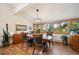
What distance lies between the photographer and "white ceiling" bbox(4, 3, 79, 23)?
6.58 ft

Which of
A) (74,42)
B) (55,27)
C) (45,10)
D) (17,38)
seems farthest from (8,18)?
(74,42)

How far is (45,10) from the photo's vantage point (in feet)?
6.70

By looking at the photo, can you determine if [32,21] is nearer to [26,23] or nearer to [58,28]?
[26,23]

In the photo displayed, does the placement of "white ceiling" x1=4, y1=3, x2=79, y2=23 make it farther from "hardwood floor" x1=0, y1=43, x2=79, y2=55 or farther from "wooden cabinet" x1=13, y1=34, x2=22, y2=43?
"hardwood floor" x1=0, y1=43, x2=79, y2=55

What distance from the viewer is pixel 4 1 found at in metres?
2.04

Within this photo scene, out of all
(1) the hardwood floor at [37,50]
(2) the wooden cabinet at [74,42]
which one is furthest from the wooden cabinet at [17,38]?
(2) the wooden cabinet at [74,42]

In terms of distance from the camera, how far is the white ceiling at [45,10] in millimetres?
2006

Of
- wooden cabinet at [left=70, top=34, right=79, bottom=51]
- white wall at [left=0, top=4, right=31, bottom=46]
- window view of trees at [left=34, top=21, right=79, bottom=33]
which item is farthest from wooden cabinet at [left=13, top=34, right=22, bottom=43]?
wooden cabinet at [left=70, top=34, right=79, bottom=51]

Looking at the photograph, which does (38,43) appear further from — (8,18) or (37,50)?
(8,18)

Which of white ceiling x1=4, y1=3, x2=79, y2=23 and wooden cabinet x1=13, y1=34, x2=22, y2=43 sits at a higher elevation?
white ceiling x1=4, y1=3, x2=79, y2=23

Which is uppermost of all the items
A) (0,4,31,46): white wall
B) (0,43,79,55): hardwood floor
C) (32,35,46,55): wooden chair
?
(0,4,31,46): white wall

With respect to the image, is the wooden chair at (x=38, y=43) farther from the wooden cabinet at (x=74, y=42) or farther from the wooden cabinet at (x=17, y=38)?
the wooden cabinet at (x=74, y=42)

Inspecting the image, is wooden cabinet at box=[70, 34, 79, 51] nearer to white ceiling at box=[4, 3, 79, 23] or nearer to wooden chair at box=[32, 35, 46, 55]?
white ceiling at box=[4, 3, 79, 23]
